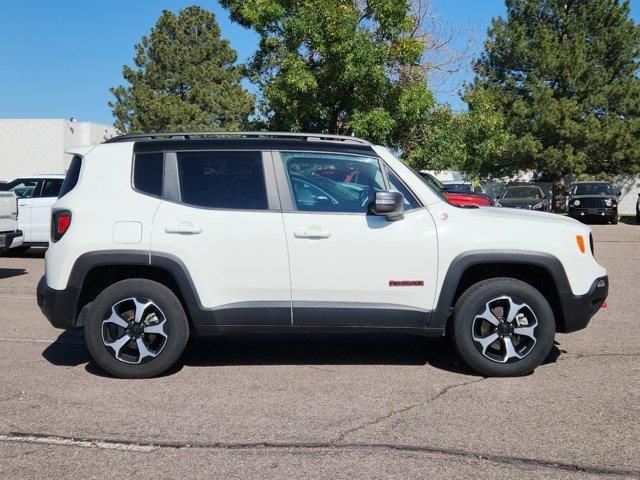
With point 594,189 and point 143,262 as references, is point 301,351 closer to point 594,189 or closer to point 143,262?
point 143,262

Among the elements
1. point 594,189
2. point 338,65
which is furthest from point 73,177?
point 594,189

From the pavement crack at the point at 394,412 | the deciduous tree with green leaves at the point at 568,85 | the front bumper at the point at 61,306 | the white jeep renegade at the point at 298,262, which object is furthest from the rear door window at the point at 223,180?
the deciduous tree with green leaves at the point at 568,85

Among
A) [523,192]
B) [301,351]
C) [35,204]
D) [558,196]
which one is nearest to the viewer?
[301,351]

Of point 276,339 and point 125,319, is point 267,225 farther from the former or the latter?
point 276,339

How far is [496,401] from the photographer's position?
5.58 m

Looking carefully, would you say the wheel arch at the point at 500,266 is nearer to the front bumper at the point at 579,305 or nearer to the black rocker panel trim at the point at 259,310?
the front bumper at the point at 579,305

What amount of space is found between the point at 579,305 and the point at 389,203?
1.75m

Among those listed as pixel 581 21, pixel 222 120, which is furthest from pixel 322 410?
pixel 581 21

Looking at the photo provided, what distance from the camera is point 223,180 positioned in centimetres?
633

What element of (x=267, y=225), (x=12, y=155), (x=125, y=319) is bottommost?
(x=125, y=319)

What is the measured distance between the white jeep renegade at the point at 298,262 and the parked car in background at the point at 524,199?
62.1ft

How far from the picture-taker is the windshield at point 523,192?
26.8 m

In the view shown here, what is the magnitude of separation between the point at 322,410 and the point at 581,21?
117 feet

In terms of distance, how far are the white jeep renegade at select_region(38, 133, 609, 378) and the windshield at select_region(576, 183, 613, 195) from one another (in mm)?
27513
